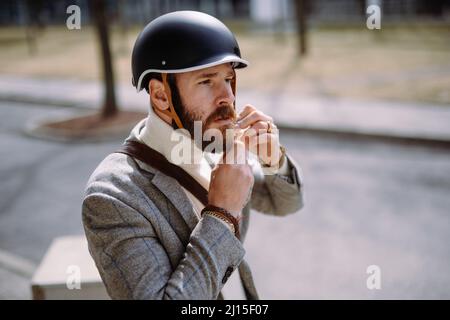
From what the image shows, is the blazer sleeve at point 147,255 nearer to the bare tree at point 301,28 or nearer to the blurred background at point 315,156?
the blurred background at point 315,156

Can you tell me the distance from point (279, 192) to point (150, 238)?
0.84 meters

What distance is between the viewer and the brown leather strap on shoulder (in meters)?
1.83

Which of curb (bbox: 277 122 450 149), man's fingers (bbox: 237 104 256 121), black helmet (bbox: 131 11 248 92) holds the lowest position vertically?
curb (bbox: 277 122 450 149)

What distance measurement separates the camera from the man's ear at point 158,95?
1.86 metres

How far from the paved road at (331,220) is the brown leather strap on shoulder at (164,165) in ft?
7.75

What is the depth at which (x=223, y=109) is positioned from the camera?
181 cm

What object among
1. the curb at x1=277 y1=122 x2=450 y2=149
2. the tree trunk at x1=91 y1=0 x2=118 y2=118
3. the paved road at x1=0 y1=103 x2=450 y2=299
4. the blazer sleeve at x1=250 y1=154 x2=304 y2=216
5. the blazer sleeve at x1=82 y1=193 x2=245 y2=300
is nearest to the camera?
the blazer sleeve at x1=82 y1=193 x2=245 y2=300

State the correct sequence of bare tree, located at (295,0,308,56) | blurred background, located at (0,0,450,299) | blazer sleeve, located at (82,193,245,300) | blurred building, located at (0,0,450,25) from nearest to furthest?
blazer sleeve, located at (82,193,245,300)
blurred background, located at (0,0,450,299)
bare tree, located at (295,0,308,56)
blurred building, located at (0,0,450,25)

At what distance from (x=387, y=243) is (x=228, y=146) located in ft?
11.6

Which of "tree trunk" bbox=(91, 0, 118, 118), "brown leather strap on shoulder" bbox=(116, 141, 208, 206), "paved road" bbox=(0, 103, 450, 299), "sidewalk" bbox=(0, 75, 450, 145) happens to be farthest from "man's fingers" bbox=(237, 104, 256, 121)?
"tree trunk" bbox=(91, 0, 118, 118)

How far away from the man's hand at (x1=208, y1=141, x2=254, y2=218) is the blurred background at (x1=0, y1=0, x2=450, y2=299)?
2.44 metres

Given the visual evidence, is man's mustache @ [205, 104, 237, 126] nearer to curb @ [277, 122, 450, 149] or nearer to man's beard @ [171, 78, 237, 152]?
man's beard @ [171, 78, 237, 152]

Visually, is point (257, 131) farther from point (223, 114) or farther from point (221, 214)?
point (221, 214)
